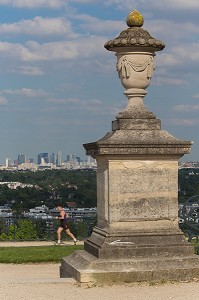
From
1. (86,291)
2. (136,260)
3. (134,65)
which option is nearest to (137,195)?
(136,260)

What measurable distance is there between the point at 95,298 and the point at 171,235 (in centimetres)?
186

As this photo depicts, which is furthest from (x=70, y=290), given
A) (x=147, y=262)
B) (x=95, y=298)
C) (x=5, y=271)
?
(x=5, y=271)

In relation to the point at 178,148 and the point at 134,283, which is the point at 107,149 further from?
the point at 134,283

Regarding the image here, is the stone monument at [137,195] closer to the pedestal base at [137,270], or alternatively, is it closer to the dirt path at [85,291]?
the pedestal base at [137,270]

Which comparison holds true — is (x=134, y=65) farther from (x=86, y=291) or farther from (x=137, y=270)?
(x=86, y=291)

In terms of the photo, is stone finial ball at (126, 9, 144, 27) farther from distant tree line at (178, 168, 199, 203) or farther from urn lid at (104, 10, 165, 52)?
distant tree line at (178, 168, 199, 203)

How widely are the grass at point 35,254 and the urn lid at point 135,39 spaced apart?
5.95 meters

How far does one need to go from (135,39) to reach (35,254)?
6.86 meters

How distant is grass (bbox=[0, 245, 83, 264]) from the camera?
1509 centimetres

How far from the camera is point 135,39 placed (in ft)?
34.0

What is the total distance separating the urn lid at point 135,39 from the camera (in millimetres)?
10383

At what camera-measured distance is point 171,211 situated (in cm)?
1027

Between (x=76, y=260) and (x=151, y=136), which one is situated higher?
(x=151, y=136)

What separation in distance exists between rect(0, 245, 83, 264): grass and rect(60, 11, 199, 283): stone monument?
4.61 metres
